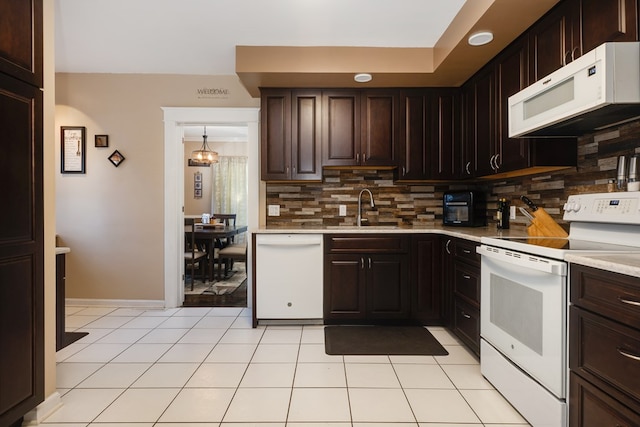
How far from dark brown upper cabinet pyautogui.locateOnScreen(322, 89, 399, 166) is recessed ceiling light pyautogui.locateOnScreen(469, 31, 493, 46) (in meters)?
0.93

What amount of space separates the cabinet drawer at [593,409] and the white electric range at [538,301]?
5cm

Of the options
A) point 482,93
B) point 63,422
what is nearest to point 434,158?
point 482,93

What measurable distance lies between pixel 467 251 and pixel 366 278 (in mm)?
888

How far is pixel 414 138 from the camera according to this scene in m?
3.18

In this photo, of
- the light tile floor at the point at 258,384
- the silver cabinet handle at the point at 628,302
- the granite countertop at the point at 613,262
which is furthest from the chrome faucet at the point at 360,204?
the silver cabinet handle at the point at 628,302

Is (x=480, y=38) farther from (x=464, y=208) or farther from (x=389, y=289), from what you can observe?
(x=389, y=289)

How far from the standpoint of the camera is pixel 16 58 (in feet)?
4.86

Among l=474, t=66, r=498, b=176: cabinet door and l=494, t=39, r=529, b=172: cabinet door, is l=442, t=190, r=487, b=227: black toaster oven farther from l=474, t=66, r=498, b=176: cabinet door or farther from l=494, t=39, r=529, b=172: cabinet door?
l=494, t=39, r=529, b=172: cabinet door

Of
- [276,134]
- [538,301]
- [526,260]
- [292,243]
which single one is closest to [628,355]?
[538,301]

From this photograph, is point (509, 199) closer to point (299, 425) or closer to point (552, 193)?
point (552, 193)

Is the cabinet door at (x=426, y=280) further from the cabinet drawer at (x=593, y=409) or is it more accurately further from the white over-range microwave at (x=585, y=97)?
the cabinet drawer at (x=593, y=409)

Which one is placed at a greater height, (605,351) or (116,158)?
(116,158)

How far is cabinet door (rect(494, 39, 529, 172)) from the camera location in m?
2.19

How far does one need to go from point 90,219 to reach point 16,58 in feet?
7.98
